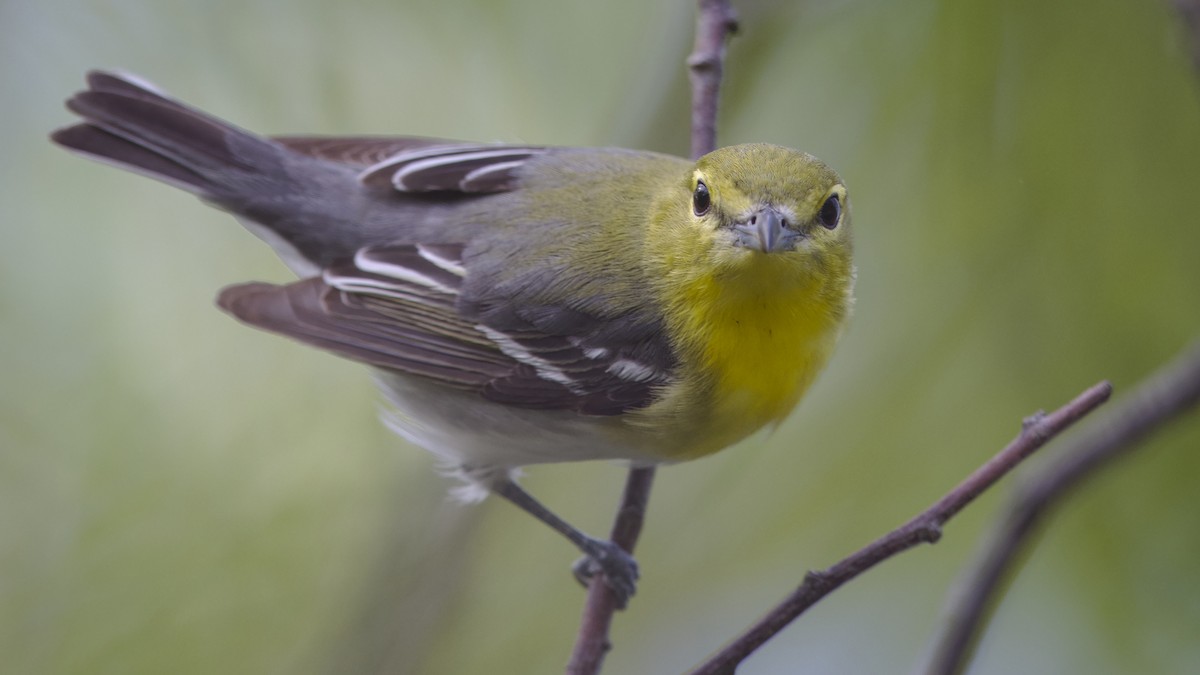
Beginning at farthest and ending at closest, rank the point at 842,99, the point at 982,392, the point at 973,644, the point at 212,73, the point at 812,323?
the point at 212,73, the point at 842,99, the point at 982,392, the point at 812,323, the point at 973,644

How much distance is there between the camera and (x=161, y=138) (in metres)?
3.86

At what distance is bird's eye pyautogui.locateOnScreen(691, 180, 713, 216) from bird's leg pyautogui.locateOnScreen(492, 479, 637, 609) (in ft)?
3.85

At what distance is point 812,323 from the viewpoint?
3.08 meters

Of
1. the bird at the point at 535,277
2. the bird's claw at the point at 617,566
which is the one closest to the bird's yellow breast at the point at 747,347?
the bird at the point at 535,277

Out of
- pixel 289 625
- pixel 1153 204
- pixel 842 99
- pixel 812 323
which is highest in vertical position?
pixel 842 99

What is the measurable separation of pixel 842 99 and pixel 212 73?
2791 mm

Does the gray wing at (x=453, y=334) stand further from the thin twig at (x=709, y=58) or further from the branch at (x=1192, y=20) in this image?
the branch at (x=1192, y=20)

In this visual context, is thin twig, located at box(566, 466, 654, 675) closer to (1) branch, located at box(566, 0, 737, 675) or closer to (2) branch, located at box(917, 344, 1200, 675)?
(1) branch, located at box(566, 0, 737, 675)

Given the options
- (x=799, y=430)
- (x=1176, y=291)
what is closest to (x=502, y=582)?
(x=799, y=430)

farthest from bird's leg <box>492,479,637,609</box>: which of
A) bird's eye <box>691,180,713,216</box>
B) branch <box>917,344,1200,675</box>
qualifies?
branch <box>917,344,1200,675</box>

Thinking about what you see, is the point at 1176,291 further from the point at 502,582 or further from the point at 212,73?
the point at 212,73

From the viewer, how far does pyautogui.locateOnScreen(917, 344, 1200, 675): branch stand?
1440 mm

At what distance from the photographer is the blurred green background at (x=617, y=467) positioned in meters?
3.34

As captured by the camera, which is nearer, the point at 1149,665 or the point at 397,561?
the point at 1149,665
